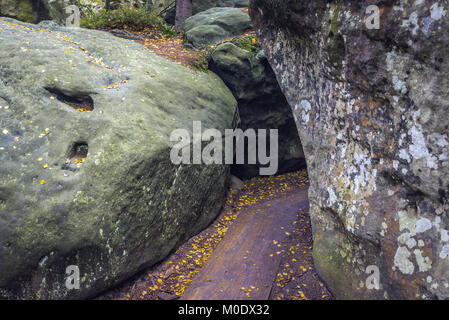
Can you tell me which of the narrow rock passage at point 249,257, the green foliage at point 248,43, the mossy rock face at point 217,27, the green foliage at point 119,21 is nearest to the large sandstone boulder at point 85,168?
the narrow rock passage at point 249,257

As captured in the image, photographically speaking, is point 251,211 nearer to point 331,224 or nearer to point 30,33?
point 331,224

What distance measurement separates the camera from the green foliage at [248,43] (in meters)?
8.20

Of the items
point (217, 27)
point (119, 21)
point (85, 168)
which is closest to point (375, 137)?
point (85, 168)

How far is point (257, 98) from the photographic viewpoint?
27.5 feet

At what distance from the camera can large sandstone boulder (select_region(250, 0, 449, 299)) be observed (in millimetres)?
3086

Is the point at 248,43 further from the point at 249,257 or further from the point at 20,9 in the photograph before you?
the point at 20,9

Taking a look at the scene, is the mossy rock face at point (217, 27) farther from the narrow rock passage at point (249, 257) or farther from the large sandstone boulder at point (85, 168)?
the narrow rock passage at point (249, 257)

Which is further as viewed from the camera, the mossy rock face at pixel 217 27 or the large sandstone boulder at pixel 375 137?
the mossy rock face at pixel 217 27

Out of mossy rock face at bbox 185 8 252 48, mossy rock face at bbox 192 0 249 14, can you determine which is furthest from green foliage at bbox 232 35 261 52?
mossy rock face at bbox 192 0 249 14

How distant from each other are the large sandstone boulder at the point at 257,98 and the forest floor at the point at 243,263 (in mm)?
2160

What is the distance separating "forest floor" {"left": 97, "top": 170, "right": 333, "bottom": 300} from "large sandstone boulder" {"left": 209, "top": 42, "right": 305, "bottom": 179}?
2160mm

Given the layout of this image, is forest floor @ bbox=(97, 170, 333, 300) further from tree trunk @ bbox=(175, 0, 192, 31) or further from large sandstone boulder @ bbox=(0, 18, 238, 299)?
tree trunk @ bbox=(175, 0, 192, 31)

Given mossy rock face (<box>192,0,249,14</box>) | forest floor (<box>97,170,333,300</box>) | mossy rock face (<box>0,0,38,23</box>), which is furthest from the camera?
mossy rock face (<box>192,0,249,14</box>)

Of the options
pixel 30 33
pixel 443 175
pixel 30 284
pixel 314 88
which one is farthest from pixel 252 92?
pixel 30 284
